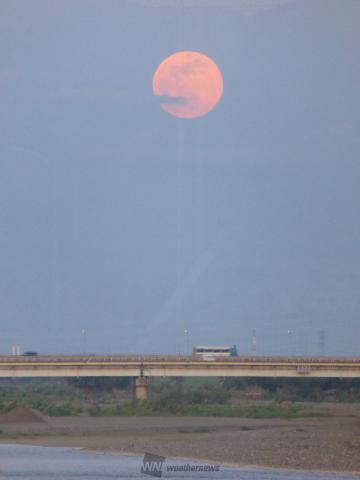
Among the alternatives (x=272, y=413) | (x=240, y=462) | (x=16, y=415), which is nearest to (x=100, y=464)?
(x=240, y=462)

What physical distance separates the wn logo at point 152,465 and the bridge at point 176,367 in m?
46.3

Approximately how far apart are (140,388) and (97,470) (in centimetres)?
5258

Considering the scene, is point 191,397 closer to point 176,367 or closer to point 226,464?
point 176,367

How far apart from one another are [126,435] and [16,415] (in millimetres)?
15685

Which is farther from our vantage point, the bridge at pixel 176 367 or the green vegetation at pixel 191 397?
the bridge at pixel 176 367

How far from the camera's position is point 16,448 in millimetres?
51719

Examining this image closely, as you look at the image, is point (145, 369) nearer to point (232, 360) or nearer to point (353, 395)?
point (232, 360)

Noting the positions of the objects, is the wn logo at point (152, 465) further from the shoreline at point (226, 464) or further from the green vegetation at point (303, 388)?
the green vegetation at point (303, 388)

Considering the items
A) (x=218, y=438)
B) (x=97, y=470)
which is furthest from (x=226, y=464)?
(x=218, y=438)

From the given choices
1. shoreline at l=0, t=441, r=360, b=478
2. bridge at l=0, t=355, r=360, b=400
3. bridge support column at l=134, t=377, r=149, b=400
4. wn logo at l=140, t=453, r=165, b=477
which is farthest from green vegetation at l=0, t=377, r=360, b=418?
wn logo at l=140, t=453, r=165, b=477

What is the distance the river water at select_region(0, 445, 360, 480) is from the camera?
38250 millimetres

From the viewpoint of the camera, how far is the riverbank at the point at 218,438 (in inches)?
1759

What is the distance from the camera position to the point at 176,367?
93.9 m

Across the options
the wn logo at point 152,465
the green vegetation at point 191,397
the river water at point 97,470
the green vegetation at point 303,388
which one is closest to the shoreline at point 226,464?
the river water at point 97,470
